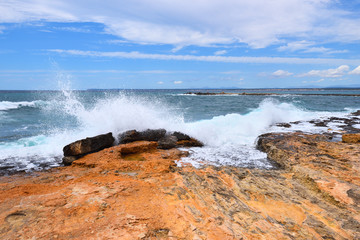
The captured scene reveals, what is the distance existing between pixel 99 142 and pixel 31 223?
14.5 feet

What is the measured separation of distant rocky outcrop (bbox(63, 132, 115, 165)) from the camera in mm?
6617

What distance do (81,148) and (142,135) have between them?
2303 millimetres

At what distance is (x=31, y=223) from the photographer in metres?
3.04

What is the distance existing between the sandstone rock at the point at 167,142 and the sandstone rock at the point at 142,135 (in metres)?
0.32

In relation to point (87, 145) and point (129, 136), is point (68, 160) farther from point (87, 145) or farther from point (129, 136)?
point (129, 136)

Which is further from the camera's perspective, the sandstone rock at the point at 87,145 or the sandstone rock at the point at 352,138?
the sandstone rock at the point at 352,138

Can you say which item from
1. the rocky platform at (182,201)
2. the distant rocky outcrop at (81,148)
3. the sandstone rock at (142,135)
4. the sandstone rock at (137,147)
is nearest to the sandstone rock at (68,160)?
the distant rocky outcrop at (81,148)

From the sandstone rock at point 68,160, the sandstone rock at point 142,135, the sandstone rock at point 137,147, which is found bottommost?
the sandstone rock at point 68,160

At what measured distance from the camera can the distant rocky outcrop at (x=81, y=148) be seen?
662cm

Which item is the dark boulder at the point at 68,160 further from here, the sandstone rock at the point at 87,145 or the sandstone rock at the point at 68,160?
the sandstone rock at the point at 87,145

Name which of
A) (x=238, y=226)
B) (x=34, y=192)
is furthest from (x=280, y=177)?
(x=34, y=192)

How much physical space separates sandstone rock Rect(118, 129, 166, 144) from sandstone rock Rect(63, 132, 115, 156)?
493 mm

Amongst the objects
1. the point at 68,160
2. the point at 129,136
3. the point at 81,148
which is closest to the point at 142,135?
the point at 129,136

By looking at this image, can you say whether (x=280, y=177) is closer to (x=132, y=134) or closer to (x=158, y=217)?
(x=158, y=217)
